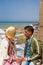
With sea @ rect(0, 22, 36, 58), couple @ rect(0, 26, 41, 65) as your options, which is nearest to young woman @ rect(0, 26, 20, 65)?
couple @ rect(0, 26, 41, 65)

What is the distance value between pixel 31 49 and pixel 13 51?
0.21 meters

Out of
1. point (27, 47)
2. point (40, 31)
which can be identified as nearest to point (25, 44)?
point (27, 47)

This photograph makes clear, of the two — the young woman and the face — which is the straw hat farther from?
the face

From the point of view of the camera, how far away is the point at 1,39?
2.35m

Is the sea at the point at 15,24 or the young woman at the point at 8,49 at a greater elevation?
the sea at the point at 15,24

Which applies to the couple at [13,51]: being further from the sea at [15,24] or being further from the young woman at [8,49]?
the sea at [15,24]

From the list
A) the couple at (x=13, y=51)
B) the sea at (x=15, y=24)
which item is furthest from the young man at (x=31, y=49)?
the sea at (x=15, y=24)

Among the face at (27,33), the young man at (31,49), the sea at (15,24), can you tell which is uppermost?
the sea at (15,24)

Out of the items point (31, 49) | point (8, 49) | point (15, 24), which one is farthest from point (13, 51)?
point (15, 24)

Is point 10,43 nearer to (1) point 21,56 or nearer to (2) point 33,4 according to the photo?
(1) point 21,56

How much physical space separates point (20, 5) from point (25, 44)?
48cm

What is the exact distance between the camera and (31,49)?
7.43ft

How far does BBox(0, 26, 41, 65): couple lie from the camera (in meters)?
2.23

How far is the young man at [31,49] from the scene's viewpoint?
2235 millimetres
